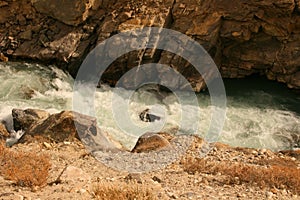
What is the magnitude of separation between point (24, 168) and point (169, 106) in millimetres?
11686

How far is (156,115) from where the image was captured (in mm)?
16688

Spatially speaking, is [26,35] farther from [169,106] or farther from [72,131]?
[72,131]

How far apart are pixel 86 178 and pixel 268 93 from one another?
1546cm

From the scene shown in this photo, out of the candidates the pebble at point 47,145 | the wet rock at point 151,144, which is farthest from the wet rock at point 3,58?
the wet rock at point 151,144

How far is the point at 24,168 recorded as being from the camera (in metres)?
6.37

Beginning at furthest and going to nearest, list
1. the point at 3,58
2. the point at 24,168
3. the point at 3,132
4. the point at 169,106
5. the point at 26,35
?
the point at 26,35, the point at 3,58, the point at 169,106, the point at 3,132, the point at 24,168

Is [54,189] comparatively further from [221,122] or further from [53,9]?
[53,9]

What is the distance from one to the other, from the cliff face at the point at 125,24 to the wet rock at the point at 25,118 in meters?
6.40

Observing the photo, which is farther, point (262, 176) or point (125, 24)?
point (125, 24)

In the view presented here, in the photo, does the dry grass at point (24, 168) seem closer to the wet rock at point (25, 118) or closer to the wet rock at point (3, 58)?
the wet rock at point (25, 118)

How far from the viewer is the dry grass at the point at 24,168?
19.7 feet

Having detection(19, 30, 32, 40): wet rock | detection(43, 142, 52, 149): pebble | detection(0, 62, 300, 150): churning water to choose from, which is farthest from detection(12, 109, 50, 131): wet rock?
detection(19, 30, 32, 40): wet rock

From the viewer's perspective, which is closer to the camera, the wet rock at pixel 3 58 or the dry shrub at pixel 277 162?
the dry shrub at pixel 277 162

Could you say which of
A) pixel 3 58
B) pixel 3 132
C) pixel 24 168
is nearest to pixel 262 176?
pixel 24 168
